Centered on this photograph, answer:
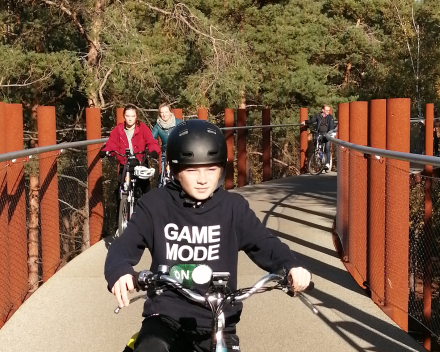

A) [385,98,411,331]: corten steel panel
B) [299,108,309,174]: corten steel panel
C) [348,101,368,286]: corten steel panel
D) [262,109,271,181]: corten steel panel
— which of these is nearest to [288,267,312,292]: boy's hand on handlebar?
[385,98,411,331]: corten steel panel

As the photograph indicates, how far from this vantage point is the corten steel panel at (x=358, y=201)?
8234mm

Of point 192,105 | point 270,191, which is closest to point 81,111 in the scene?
point 192,105

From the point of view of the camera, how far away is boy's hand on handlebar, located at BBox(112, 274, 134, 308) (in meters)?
3.04

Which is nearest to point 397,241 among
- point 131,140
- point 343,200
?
point 343,200

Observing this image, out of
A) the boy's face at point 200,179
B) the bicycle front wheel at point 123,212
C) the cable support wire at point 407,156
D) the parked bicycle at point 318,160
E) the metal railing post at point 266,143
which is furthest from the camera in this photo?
the parked bicycle at point 318,160

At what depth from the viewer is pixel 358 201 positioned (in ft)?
27.5

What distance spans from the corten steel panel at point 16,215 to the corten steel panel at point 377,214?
10.2ft

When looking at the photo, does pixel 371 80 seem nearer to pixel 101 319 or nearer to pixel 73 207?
pixel 73 207

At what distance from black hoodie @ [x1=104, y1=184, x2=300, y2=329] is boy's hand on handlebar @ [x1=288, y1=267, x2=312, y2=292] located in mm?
383

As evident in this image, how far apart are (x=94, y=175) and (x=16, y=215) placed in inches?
124

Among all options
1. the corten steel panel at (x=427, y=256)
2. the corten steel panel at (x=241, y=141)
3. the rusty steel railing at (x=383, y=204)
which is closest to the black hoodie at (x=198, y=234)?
the rusty steel railing at (x=383, y=204)

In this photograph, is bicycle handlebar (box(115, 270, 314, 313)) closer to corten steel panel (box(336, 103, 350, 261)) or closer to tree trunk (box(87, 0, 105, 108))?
corten steel panel (box(336, 103, 350, 261))

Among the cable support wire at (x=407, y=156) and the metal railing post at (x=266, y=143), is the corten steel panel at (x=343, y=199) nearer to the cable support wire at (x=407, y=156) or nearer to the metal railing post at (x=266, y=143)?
the cable support wire at (x=407, y=156)

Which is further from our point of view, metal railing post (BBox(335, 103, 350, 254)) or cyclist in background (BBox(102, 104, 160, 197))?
cyclist in background (BBox(102, 104, 160, 197))
